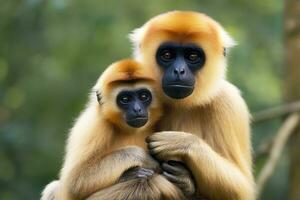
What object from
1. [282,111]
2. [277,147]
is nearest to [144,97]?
[277,147]

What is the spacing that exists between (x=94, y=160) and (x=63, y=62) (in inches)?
415

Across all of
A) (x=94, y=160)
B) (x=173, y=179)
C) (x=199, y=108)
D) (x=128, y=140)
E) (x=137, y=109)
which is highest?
(x=137, y=109)

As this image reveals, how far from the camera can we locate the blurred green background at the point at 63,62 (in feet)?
63.3

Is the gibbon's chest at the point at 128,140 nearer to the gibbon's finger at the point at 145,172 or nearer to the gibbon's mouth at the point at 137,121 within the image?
the gibbon's mouth at the point at 137,121

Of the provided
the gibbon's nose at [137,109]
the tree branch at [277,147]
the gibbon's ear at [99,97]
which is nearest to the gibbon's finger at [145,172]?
the gibbon's nose at [137,109]

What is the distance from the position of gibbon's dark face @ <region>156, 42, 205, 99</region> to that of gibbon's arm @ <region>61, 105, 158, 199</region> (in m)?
0.73

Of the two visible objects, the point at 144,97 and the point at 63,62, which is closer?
the point at 144,97

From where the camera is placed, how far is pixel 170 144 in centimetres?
1066

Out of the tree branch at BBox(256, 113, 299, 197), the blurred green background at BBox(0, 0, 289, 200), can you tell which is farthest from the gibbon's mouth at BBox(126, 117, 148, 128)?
the blurred green background at BBox(0, 0, 289, 200)

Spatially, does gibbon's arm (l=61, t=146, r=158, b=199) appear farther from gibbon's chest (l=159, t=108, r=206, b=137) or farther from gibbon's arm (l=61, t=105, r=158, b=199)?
gibbon's chest (l=159, t=108, r=206, b=137)

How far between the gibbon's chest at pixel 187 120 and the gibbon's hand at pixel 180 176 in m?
0.49

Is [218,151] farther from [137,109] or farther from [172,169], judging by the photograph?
[137,109]

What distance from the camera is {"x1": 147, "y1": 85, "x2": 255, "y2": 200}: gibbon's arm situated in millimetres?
10648

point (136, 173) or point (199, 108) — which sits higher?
point (199, 108)
